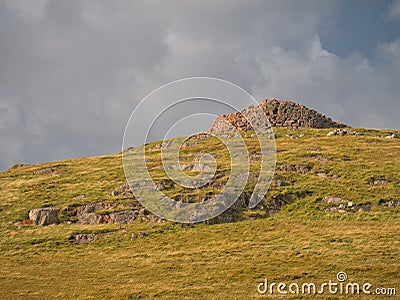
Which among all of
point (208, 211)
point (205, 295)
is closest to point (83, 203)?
point (208, 211)

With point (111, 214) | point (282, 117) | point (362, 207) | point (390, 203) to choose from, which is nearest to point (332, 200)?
point (362, 207)

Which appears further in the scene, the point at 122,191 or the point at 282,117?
the point at 282,117

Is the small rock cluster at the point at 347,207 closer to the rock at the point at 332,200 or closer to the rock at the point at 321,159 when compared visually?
the rock at the point at 332,200

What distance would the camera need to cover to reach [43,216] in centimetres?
5809

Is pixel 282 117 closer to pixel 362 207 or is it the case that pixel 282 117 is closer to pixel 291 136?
pixel 291 136

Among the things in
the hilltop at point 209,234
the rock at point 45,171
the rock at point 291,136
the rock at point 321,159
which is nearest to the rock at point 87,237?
the hilltop at point 209,234

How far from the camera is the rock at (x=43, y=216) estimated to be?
57531 millimetres

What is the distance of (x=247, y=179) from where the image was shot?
66.1m

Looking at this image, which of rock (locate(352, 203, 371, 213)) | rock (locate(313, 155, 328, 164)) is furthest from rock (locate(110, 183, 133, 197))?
rock (locate(313, 155, 328, 164))

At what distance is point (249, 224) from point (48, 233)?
75.2ft

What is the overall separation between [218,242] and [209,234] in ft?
10.4

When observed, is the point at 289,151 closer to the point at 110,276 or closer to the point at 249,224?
the point at 249,224

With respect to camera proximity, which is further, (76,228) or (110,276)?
(76,228)

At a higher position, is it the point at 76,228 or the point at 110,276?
the point at 76,228
